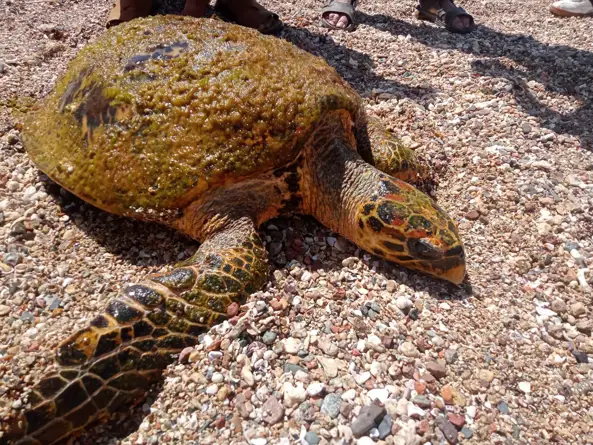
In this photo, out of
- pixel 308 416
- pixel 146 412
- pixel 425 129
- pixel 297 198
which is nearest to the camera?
pixel 308 416

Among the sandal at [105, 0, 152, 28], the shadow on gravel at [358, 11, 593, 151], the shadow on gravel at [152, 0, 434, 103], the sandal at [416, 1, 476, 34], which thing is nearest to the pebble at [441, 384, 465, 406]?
the shadow on gravel at [358, 11, 593, 151]

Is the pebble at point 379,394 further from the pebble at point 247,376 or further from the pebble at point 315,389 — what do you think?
the pebble at point 247,376

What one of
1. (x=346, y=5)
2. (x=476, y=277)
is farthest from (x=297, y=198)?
(x=346, y=5)

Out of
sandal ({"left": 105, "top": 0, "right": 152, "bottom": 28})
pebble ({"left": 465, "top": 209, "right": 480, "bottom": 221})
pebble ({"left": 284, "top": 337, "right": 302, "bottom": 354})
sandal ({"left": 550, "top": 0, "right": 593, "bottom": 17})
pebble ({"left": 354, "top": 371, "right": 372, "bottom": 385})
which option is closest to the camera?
pebble ({"left": 354, "top": 371, "right": 372, "bottom": 385})

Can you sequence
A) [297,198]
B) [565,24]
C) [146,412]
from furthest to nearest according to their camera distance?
[565,24], [297,198], [146,412]

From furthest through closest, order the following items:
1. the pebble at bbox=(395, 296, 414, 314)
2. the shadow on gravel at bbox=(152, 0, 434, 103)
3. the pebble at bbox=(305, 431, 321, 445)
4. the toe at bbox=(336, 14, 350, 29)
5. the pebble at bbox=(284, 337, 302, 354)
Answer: the toe at bbox=(336, 14, 350, 29)
the shadow on gravel at bbox=(152, 0, 434, 103)
the pebble at bbox=(395, 296, 414, 314)
the pebble at bbox=(284, 337, 302, 354)
the pebble at bbox=(305, 431, 321, 445)

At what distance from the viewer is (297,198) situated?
8.86 ft

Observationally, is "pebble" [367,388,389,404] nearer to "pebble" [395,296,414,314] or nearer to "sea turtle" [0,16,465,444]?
"pebble" [395,296,414,314]

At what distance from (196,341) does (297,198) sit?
3.43 feet

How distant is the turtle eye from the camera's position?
2328 millimetres

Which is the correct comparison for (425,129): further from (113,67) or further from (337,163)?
(113,67)

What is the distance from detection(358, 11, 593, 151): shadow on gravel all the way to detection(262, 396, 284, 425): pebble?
3.20 metres

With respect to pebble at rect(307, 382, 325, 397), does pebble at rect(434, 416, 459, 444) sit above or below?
above

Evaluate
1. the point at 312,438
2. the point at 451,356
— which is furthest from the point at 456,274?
the point at 312,438
